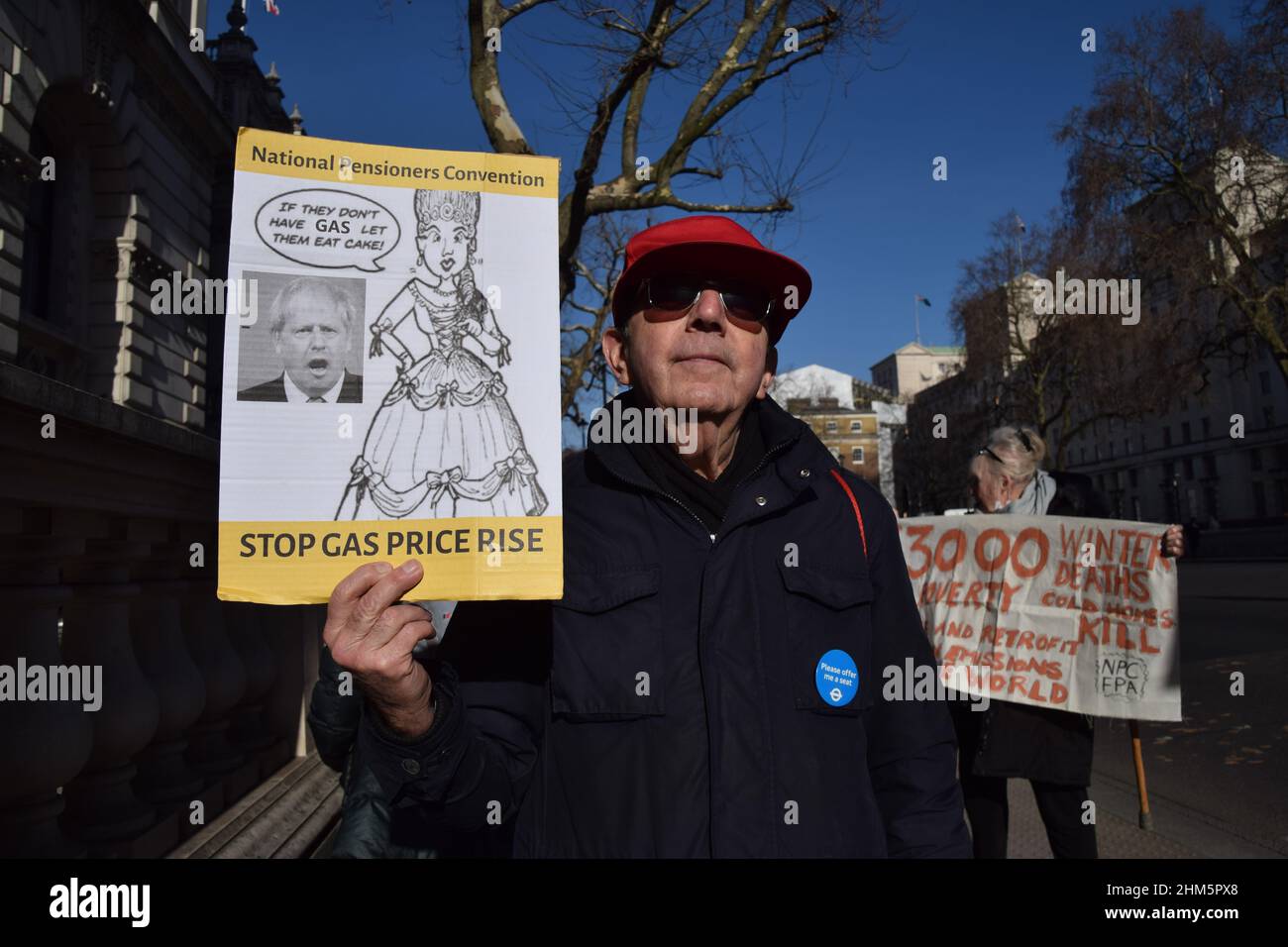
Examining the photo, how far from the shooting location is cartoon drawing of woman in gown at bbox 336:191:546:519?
160 cm

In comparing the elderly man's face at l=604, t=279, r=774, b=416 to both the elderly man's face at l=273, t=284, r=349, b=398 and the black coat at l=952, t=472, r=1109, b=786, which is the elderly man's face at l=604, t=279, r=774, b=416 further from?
the black coat at l=952, t=472, r=1109, b=786

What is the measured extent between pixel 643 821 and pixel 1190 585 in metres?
23.0

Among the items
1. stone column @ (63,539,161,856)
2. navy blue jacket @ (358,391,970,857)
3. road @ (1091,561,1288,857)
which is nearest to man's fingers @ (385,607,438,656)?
navy blue jacket @ (358,391,970,857)

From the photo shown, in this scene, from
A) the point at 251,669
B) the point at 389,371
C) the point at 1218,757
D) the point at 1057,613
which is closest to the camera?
the point at 389,371

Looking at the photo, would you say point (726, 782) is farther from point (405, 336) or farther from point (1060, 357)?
point (1060, 357)

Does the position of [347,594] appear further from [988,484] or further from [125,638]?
[988,484]

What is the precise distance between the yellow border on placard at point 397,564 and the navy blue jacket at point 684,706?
0.69ft

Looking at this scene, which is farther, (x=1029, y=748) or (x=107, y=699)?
(x=1029, y=748)

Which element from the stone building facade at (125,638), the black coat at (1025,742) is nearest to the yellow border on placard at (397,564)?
the stone building facade at (125,638)

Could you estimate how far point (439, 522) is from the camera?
1626mm

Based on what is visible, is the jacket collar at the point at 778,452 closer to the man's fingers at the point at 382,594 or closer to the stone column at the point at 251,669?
the man's fingers at the point at 382,594

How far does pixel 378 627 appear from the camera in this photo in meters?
1.52

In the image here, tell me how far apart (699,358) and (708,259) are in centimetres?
23

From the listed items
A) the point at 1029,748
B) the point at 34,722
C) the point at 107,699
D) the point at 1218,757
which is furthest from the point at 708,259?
the point at 1218,757
